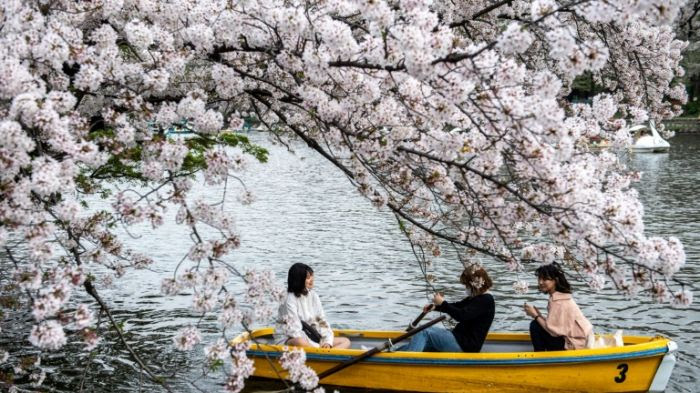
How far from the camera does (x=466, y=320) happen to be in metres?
9.12

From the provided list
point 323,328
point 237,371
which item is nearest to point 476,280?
point 323,328

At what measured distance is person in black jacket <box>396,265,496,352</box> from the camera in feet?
29.4

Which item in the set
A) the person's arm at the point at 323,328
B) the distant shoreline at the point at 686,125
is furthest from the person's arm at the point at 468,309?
the distant shoreline at the point at 686,125

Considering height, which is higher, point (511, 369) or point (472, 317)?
point (472, 317)

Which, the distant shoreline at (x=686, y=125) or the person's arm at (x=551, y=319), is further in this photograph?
the distant shoreline at (x=686, y=125)

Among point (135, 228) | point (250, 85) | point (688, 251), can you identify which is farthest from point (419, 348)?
point (135, 228)

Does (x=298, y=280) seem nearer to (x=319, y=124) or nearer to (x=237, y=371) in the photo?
(x=319, y=124)

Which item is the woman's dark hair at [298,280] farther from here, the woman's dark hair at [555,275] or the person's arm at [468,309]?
the woman's dark hair at [555,275]

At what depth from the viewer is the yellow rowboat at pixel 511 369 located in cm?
856

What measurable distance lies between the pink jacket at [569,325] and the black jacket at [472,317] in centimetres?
67

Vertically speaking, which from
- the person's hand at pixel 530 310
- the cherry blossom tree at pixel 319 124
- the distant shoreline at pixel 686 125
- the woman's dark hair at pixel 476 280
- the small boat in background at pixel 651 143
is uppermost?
the distant shoreline at pixel 686 125

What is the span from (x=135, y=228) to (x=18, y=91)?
18.4 metres

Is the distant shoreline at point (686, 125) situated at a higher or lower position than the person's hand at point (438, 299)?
higher

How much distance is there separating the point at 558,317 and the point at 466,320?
103 cm
